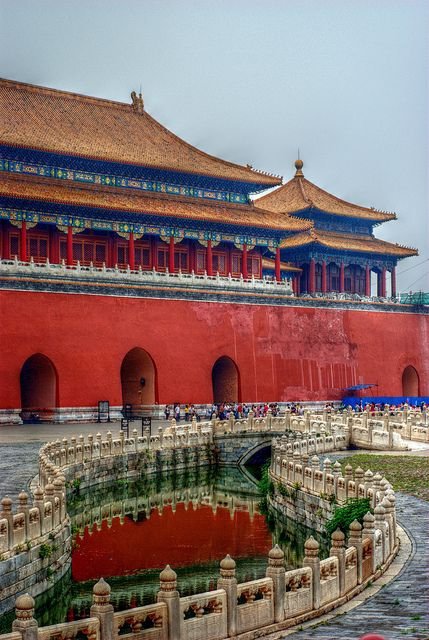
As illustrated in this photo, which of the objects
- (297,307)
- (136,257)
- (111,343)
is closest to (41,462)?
(111,343)

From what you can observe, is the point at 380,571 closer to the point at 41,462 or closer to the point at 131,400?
the point at 41,462

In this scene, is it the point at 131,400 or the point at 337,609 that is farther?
the point at 131,400

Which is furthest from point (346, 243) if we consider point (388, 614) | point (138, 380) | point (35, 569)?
point (388, 614)

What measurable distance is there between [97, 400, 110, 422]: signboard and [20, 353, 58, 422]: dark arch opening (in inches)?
66.6

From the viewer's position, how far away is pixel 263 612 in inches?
412

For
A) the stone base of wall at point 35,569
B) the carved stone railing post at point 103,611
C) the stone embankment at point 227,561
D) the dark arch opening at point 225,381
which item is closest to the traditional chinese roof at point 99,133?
the dark arch opening at point 225,381

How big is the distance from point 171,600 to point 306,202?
137ft

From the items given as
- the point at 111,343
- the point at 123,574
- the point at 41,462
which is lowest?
the point at 123,574

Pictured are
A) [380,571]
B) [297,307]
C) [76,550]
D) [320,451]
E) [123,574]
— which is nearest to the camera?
[380,571]

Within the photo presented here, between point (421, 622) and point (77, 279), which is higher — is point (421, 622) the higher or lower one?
the lower one

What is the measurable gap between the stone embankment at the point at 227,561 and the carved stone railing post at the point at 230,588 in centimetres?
1

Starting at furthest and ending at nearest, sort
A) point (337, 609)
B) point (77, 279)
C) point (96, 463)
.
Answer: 1. point (77, 279)
2. point (96, 463)
3. point (337, 609)

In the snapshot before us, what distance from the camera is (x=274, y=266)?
4853 cm

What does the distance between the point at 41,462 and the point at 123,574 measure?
452cm
